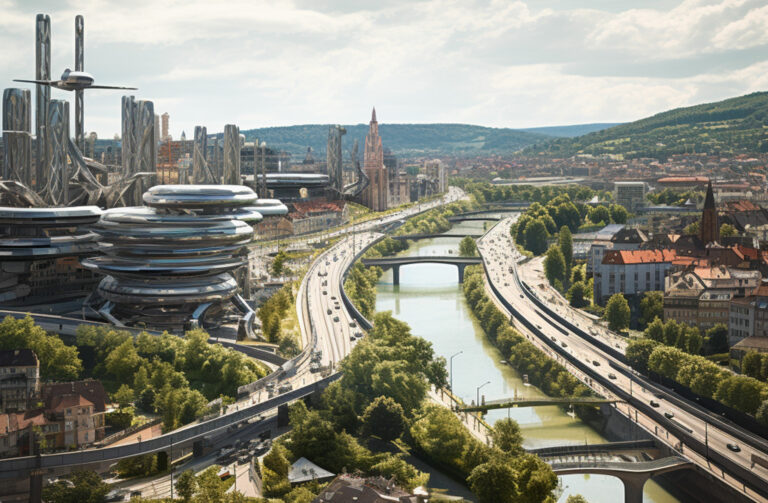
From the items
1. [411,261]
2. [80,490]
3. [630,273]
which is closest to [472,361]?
[630,273]

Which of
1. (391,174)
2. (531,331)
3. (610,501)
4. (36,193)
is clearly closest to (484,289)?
(531,331)

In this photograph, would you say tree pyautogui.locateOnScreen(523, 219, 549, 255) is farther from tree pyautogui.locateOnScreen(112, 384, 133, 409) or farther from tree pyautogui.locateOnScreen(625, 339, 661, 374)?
tree pyautogui.locateOnScreen(112, 384, 133, 409)

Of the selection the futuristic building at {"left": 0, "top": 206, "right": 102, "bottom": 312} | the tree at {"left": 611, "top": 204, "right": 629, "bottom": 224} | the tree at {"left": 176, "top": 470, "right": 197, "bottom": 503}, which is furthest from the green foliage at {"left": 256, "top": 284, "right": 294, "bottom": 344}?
the tree at {"left": 611, "top": 204, "right": 629, "bottom": 224}

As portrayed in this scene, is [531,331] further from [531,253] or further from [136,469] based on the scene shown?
[531,253]

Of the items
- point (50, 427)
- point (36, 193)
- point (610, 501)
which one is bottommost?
point (610, 501)

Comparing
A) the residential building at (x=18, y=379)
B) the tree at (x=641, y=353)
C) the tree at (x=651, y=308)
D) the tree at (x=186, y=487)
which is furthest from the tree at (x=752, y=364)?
the residential building at (x=18, y=379)

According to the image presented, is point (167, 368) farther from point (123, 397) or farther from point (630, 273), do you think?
point (630, 273)
